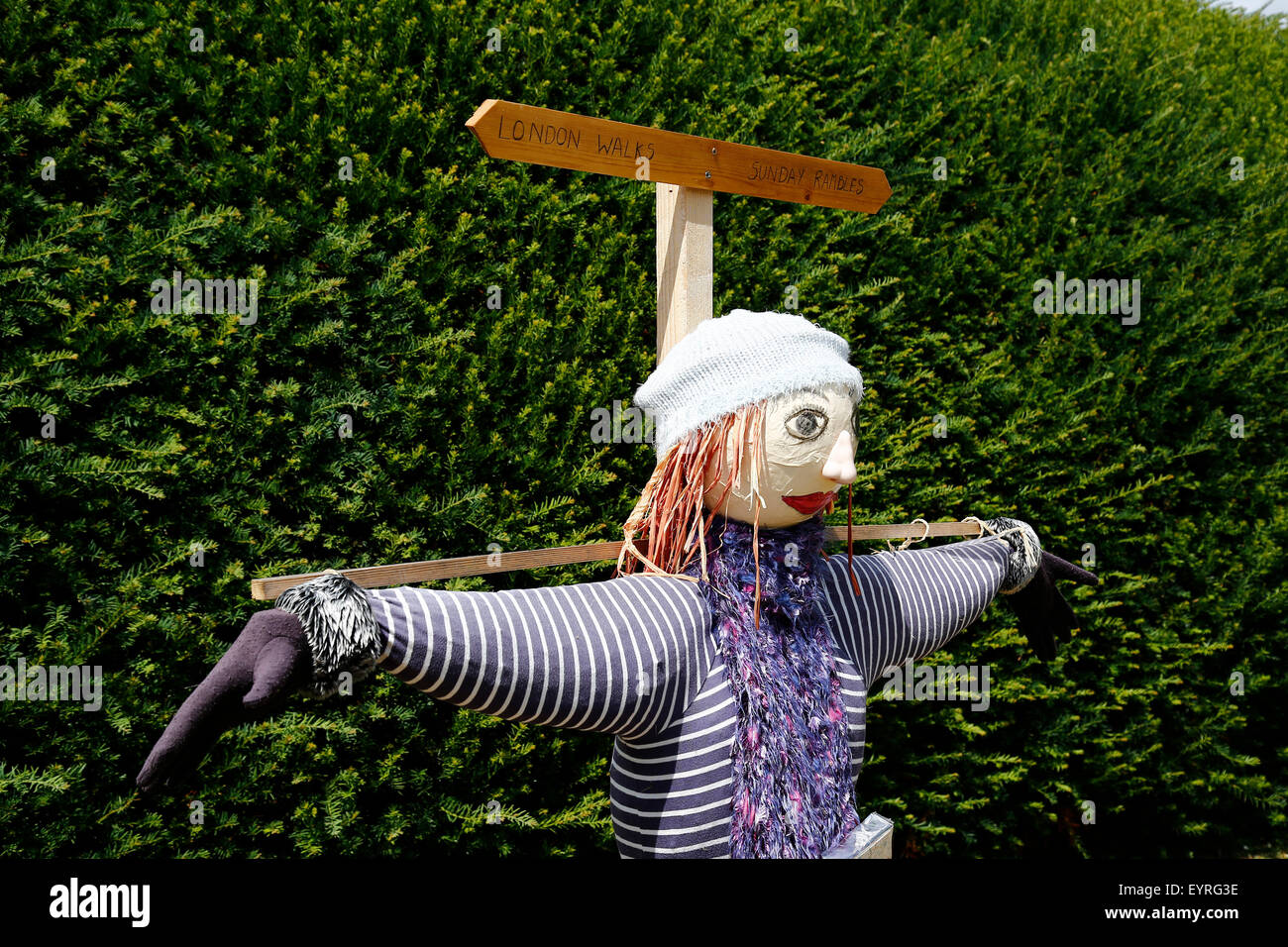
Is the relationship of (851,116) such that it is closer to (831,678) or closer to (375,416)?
(375,416)

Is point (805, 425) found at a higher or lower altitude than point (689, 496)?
higher

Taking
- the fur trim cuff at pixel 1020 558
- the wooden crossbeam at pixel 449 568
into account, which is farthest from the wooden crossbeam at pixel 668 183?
the fur trim cuff at pixel 1020 558

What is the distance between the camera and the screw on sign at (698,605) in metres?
1.48

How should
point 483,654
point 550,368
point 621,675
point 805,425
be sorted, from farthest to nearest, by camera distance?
point 550,368, point 805,425, point 621,675, point 483,654

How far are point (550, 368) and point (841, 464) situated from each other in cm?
114

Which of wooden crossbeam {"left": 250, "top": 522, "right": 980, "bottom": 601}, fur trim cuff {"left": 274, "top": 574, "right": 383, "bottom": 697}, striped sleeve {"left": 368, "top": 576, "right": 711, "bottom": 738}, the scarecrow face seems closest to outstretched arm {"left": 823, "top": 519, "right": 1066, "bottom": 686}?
wooden crossbeam {"left": 250, "top": 522, "right": 980, "bottom": 601}

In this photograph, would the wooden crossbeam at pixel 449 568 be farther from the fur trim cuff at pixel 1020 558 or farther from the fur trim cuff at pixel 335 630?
the fur trim cuff at pixel 1020 558

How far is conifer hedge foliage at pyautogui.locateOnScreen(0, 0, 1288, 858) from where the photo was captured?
2109mm

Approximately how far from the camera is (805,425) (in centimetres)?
169

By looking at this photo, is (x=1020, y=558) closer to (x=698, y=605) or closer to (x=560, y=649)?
(x=698, y=605)

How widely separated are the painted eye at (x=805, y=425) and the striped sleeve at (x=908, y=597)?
0.38m

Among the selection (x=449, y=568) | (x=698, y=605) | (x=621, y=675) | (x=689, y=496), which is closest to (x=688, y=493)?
(x=689, y=496)
